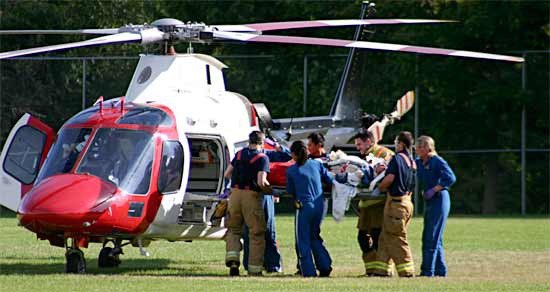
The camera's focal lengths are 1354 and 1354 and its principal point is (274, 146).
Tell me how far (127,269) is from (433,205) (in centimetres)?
409

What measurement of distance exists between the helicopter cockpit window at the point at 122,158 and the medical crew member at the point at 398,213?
286 centimetres

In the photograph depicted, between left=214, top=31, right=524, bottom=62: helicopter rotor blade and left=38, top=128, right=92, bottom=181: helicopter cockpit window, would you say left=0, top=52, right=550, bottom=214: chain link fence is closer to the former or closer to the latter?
left=38, top=128, right=92, bottom=181: helicopter cockpit window

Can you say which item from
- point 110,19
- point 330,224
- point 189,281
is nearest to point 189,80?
point 189,281

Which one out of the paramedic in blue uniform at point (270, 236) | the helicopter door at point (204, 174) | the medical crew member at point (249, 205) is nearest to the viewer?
the medical crew member at point (249, 205)

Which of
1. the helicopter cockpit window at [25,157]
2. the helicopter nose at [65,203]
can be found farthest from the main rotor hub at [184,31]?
the helicopter nose at [65,203]

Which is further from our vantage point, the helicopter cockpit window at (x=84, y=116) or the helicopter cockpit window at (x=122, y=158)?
the helicopter cockpit window at (x=84, y=116)

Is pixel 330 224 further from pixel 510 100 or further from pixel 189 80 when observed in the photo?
pixel 189 80

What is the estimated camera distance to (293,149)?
16062 millimetres

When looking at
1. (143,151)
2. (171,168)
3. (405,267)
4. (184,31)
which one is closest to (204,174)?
(171,168)

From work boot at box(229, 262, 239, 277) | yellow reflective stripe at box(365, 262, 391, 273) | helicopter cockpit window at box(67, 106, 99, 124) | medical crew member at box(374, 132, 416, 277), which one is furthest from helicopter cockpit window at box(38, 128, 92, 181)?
yellow reflective stripe at box(365, 262, 391, 273)

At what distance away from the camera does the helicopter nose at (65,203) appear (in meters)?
15.3

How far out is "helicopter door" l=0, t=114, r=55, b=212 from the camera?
17109 mm

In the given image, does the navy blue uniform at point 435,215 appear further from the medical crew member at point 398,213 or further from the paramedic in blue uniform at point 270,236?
the paramedic in blue uniform at point 270,236

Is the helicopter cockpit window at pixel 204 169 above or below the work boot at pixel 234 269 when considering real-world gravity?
above
